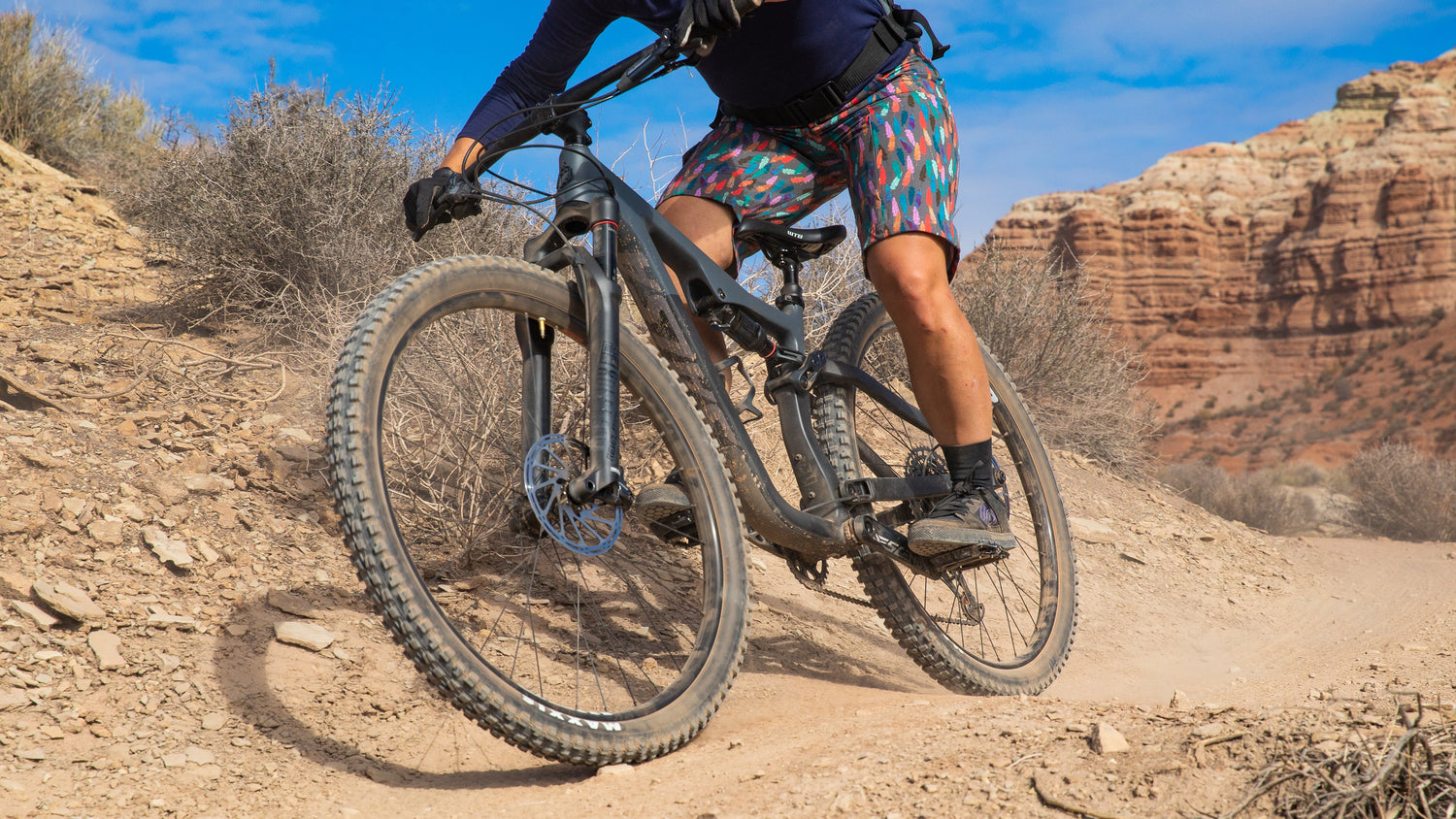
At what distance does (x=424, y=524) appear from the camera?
304 cm

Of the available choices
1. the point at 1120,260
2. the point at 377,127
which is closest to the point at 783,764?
the point at 377,127

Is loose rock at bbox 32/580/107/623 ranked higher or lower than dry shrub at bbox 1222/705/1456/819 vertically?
higher

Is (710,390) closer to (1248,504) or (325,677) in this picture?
(325,677)

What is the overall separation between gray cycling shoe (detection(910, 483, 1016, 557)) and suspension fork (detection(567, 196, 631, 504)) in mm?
903

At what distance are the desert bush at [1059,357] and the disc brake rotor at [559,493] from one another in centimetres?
591

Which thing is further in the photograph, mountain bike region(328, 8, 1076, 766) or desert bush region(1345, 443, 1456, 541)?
desert bush region(1345, 443, 1456, 541)

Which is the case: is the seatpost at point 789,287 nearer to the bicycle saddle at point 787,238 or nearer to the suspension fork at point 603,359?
the bicycle saddle at point 787,238

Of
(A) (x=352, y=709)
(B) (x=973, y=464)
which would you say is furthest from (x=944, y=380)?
(A) (x=352, y=709)

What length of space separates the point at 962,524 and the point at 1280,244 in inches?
1959

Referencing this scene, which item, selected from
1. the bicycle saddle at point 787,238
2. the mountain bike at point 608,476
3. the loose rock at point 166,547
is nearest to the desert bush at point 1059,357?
the mountain bike at point 608,476

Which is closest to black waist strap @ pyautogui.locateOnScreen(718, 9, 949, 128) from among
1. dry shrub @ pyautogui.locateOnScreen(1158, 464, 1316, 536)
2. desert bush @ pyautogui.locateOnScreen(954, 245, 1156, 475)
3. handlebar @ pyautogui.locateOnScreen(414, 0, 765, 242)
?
handlebar @ pyautogui.locateOnScreen(414, 0, 765, 242)

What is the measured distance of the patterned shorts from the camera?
244 centimetres

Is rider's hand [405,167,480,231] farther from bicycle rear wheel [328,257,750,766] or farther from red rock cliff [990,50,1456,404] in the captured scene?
red rock cliff [990,50,1456,404]

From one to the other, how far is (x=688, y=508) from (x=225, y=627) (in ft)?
4.07
